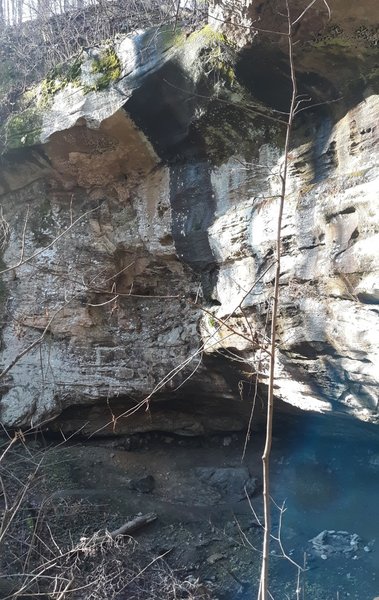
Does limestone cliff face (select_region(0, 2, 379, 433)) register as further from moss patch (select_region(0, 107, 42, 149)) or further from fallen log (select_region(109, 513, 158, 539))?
fallen log (select_region(109, 513, 158, 539))

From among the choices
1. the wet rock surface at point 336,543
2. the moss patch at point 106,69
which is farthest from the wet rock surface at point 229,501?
the moss patch at point 106,69

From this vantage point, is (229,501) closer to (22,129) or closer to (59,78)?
(22,129)

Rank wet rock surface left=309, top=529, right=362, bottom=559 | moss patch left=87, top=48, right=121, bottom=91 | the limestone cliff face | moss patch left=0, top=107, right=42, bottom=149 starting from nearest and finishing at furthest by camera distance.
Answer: the limestone cliff face → moss patch left=87, top=48, right=121, bottom=91 → wet rock surface left=309, top=529, right=362, bottom=559 → moss patch left=0, top=107, right=42, bottom=149

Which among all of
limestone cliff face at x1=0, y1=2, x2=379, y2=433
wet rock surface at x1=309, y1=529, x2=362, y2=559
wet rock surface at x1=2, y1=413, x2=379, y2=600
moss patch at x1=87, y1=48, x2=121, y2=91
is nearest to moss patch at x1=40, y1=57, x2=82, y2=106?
limestone cliff face at x1=0, y1=2, x2=379, y2=433

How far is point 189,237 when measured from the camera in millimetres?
4582

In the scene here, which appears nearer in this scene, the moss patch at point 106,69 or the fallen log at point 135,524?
the moss patch at point 106,69

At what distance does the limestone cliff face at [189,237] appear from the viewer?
3418mm

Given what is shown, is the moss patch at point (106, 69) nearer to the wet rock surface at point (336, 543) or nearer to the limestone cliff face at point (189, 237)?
the limestone cliff face at point (189, 237)

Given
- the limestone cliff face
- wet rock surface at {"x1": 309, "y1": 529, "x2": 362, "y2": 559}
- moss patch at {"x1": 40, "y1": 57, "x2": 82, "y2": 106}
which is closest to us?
the limestone cliff face

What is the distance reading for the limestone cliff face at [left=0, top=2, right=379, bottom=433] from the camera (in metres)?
3.42

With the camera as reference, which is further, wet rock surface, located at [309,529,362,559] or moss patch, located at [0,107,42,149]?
moss patch, located at [0,107,42,149]

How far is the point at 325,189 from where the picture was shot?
3.51 m

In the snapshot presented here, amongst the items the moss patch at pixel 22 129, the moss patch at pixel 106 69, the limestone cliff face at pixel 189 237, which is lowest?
the limestone cliff face at pixel 189 237

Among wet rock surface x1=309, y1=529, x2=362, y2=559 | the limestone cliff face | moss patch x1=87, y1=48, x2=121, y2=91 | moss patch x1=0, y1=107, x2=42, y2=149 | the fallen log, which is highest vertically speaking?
moss patch x1=87, y1=48, x2=121, y2=91
